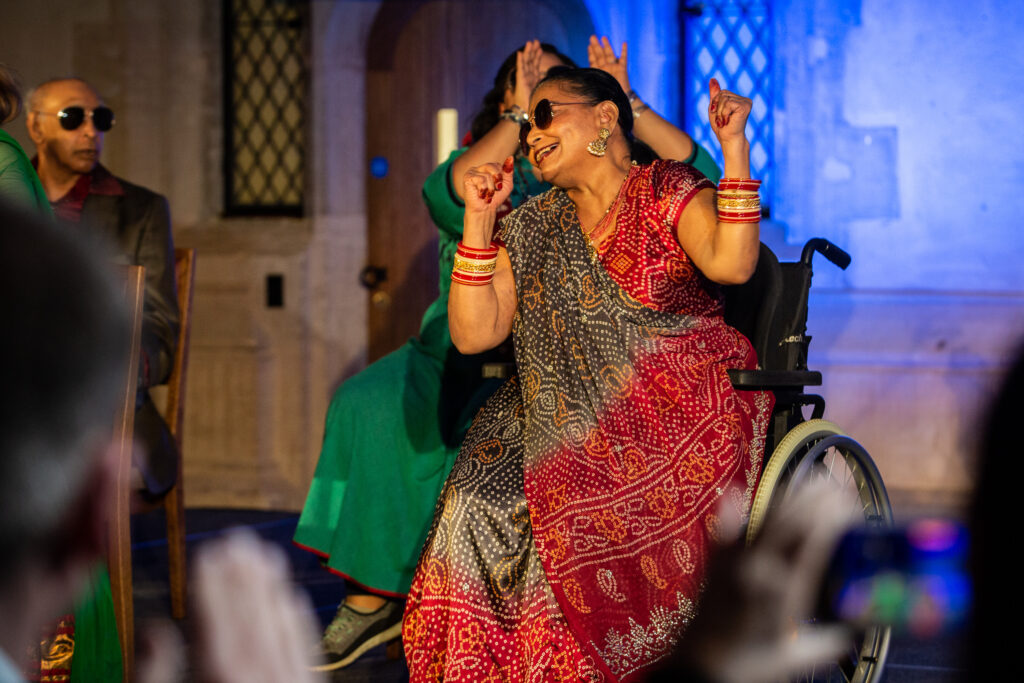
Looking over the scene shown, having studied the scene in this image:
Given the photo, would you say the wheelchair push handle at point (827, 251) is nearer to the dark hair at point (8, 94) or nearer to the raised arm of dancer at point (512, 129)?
the raised arm of dancer at point (512, 129)

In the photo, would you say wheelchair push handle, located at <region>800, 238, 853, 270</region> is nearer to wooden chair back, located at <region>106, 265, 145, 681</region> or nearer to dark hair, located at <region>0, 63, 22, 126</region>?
wooden chair back, located at <region>106, 265, 145, 681</region>

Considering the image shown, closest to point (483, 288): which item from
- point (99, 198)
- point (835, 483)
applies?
point (835, 483)

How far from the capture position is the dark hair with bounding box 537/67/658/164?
227cm

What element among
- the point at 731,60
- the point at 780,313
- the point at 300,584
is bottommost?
the point at 300,584

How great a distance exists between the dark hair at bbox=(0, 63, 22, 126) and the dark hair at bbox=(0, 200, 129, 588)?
1.86 metres

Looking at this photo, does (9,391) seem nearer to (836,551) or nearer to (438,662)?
(836,551)

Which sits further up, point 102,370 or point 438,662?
point 102,370

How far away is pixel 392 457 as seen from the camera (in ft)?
8.89

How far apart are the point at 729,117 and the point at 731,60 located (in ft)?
8.60

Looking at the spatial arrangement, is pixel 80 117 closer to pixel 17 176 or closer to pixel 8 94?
pixel 8 94

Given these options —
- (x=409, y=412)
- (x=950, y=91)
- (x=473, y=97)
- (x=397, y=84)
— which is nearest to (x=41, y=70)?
(x=397, y=84)

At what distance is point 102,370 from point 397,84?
4.36 meters

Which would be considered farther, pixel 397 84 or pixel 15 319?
pixel 397 84

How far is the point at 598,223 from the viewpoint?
88.7 inches
